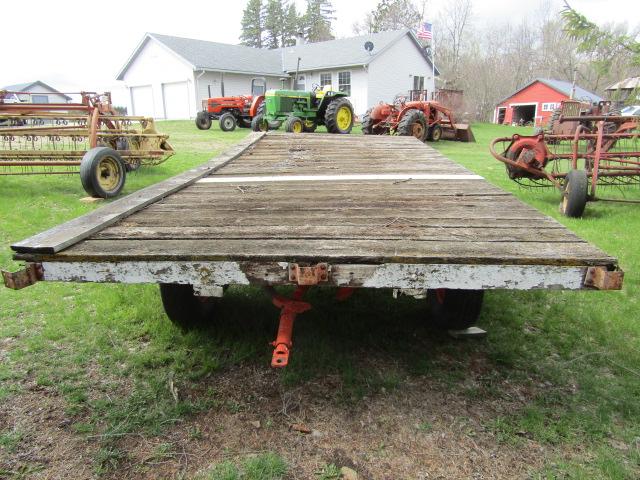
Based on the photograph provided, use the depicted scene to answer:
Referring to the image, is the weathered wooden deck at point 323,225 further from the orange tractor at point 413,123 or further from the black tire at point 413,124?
the orange tractor at point 413,123

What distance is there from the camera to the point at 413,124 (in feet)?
48.6

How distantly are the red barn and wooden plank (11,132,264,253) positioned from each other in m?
33.0

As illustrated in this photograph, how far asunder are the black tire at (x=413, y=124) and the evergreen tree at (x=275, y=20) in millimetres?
48478

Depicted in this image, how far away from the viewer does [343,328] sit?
3.24 m

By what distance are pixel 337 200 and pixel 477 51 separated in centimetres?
5130

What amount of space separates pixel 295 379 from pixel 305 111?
48.2 ft

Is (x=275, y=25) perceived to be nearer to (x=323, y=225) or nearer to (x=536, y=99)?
(x=536, y=99)

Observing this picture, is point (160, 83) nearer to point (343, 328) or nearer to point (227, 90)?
point (227, 90)

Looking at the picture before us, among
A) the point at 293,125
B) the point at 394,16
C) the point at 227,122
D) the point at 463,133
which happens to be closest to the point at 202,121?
the point at 227,122

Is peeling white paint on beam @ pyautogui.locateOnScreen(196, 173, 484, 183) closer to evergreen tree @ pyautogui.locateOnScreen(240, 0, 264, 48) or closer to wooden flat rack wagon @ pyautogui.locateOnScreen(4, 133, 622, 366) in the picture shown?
wooden flat rack wagon @ pyautogui.locateOnScreen(4, 133, 622, 366)

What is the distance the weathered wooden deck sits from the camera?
1.92 meters

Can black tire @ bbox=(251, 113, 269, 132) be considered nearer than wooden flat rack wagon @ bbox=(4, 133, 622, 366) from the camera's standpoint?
No

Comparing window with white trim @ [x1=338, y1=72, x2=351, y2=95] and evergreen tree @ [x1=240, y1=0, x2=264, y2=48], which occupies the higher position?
evergreen tree @ [x1=240, y1=0, x2=264, y2=48]

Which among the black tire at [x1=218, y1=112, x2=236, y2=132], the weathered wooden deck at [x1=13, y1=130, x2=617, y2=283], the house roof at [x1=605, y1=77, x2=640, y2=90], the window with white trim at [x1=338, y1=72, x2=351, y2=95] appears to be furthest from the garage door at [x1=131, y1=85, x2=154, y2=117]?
the weathered wooden deck at [x1=13, y1=130, x2=617, y2=283]
